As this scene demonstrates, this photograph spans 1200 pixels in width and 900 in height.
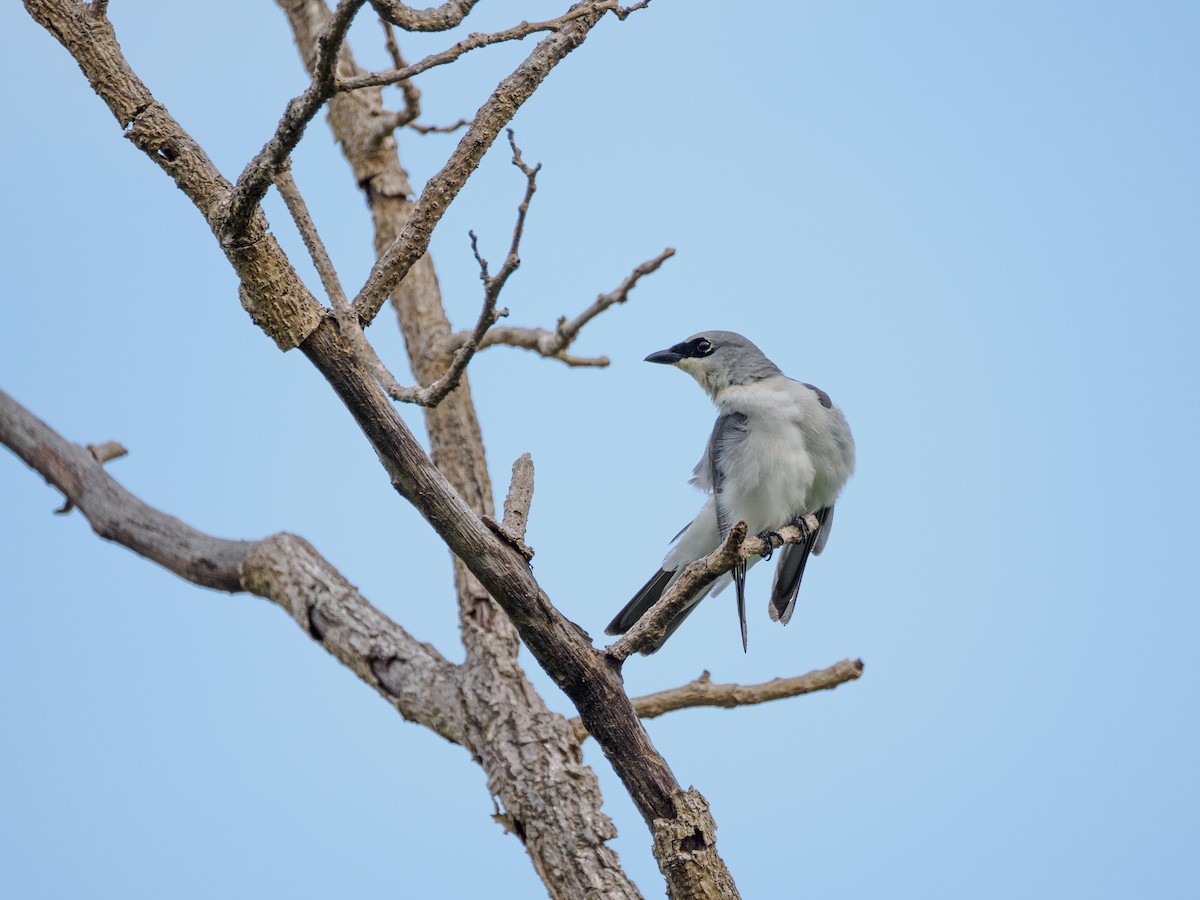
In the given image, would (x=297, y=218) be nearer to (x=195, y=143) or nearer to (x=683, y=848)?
(x=195, y=143)

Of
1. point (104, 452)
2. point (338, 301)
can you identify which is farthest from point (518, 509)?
point (104, 452)

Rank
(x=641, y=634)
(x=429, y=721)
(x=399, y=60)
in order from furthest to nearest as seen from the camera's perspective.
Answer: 1. (x=399, y=60)
2. (x=429, y=721)
3. (x=641, y=634)

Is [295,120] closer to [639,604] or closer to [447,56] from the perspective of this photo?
[447,56]

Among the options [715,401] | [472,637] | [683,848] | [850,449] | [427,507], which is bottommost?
[683,848]

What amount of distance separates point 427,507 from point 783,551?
2721mm

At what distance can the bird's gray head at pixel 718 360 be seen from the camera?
6.00 meters

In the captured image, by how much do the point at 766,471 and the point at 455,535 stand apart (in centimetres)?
217

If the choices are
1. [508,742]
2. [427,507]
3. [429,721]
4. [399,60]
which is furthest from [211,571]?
[427,507]

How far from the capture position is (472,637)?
19.4 ft

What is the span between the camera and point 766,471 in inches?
212

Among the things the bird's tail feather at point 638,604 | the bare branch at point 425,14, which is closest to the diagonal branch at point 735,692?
the bird's tail feather at point 638,604

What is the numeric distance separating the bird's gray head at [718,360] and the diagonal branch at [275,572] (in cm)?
200

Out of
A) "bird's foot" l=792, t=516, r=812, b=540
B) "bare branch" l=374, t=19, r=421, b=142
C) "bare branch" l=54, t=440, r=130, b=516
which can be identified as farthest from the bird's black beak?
"bare branch" l=54, t=440, r=130, b=516

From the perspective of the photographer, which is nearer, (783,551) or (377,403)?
(377,403)
